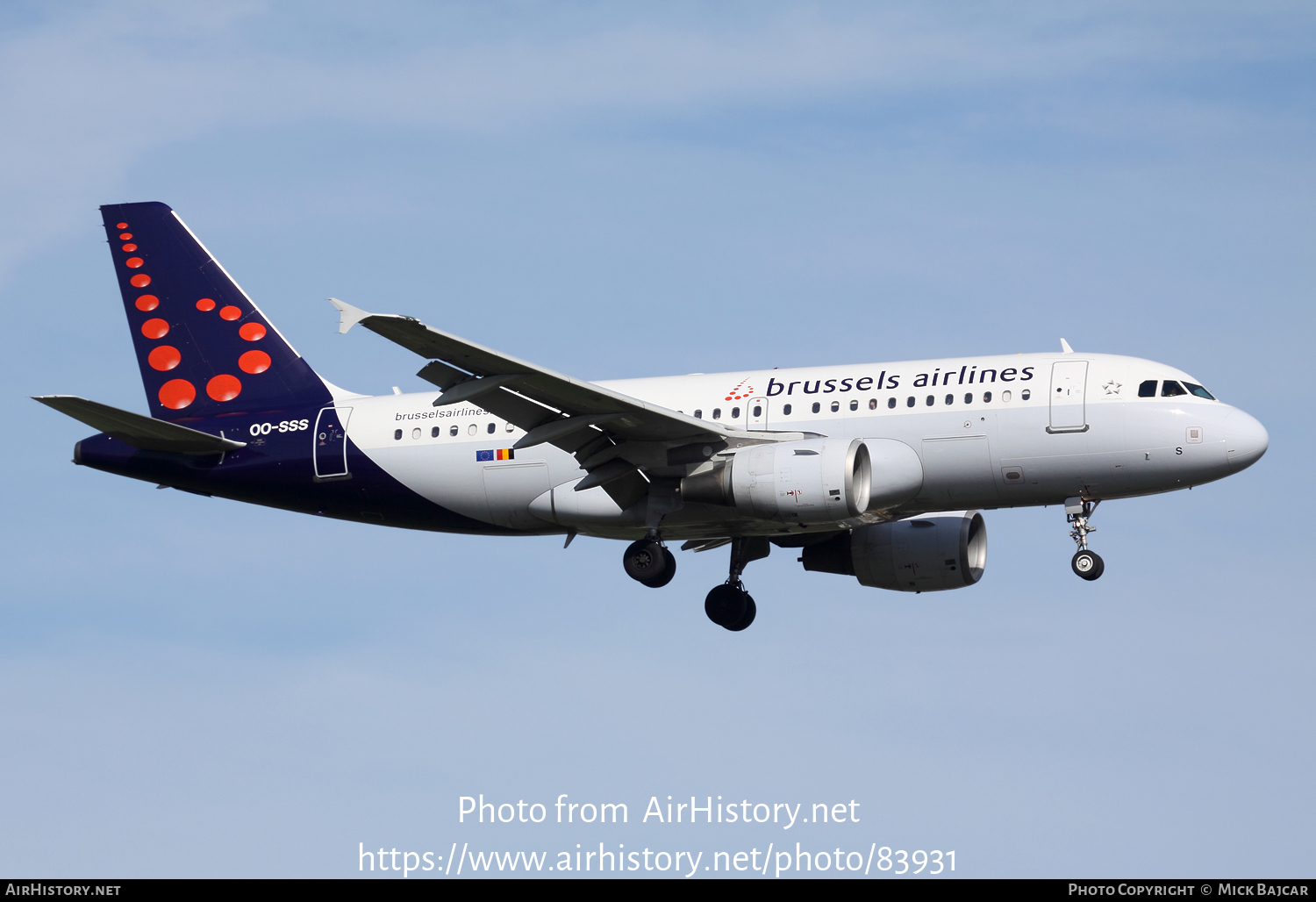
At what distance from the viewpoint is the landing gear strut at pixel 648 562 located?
3394 centimetres

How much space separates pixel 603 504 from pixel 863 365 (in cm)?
609

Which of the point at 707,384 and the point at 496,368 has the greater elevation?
the point at 707,384

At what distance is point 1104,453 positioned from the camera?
31859 millimetres

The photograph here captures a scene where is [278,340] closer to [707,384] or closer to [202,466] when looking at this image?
[202,466]

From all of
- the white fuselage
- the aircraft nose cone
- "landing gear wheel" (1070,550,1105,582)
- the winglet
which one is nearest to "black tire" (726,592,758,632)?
the white fuselage

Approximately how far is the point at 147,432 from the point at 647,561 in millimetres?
11227

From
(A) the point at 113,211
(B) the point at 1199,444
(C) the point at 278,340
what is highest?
(A) the point at 113,211

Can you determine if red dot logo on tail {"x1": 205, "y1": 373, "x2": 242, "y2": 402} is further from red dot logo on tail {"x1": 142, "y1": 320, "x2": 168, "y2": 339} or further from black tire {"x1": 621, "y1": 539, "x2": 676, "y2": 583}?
black tire {"x1": 621, "y1": 539, "x2": 676, "y2": 583}

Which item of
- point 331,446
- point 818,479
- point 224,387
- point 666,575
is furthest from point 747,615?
point 224,387

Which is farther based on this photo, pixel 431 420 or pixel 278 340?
pixel 278 340

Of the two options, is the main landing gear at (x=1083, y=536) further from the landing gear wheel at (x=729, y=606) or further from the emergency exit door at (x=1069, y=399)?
the landing gear wheel at (x=729, y=606)

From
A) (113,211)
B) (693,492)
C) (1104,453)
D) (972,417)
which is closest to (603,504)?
(693,492)

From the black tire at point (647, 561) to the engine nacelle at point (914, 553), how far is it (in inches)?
192

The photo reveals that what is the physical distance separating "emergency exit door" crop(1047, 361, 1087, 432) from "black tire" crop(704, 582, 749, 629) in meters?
8.66
